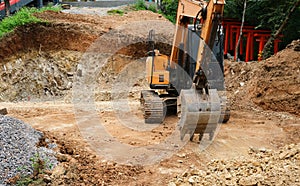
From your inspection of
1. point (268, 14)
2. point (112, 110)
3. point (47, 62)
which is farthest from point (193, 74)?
point (268, 14)

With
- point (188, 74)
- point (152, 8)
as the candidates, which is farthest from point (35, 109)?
point (152, 8)

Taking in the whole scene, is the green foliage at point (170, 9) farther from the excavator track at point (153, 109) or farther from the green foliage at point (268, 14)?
the excavator track at point (153, 109)

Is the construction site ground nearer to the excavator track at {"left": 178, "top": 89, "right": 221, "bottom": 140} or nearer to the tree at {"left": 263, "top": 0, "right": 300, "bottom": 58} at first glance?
the excavator track at {"left": 178, "top": 89, "right": 221, "bottom": 140}

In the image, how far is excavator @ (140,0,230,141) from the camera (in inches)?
275

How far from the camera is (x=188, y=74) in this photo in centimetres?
A: 881

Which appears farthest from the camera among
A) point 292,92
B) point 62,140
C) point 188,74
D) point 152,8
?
point 152,8

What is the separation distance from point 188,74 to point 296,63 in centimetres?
487

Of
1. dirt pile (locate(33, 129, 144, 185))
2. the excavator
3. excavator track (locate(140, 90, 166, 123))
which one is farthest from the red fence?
dirt pile (locate(33, 129, 144, 185))

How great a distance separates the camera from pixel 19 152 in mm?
6223

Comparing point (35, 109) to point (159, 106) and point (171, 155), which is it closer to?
point (159, 106)

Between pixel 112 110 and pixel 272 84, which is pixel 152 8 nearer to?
pixel 112 110

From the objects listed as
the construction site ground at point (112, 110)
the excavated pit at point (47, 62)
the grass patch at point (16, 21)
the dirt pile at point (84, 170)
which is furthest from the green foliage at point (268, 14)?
the dirt pile at point (84, 170)

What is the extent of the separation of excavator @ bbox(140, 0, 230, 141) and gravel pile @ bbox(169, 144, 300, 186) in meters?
0.98

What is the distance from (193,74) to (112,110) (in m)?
4.16
